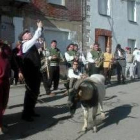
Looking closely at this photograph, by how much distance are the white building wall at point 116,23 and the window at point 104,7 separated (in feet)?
0.91

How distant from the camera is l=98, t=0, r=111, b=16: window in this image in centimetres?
2241

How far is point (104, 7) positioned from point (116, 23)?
1.31 m

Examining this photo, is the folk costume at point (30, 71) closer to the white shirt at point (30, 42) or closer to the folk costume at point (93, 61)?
the white shirt at point (30, 42)

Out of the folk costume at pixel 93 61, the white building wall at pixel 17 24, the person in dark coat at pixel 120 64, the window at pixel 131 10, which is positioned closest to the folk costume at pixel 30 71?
the folk costume at pixel 93 61

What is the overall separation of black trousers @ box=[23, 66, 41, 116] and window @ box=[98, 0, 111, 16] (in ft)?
46.8

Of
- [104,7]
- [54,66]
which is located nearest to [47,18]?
[104,7]

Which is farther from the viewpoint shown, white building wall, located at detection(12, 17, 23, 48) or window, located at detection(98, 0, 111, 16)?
window, located at detection(98, 0, 111, 16)

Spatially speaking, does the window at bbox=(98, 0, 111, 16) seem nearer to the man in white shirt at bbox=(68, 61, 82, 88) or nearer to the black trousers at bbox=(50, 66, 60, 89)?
the black trousers at bbox=(50, 66, 60, 89)

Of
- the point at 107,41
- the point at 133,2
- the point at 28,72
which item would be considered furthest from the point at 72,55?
the point at 133,2

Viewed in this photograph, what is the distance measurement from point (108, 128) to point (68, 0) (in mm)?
12542

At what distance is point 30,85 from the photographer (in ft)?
28.3

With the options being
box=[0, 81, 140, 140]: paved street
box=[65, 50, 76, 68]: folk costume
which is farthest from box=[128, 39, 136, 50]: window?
box=[0, 81, 140, 140]: paved street

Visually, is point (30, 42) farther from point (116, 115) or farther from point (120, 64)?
point (120, 64)

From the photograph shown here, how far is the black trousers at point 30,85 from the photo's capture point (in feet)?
28.0
